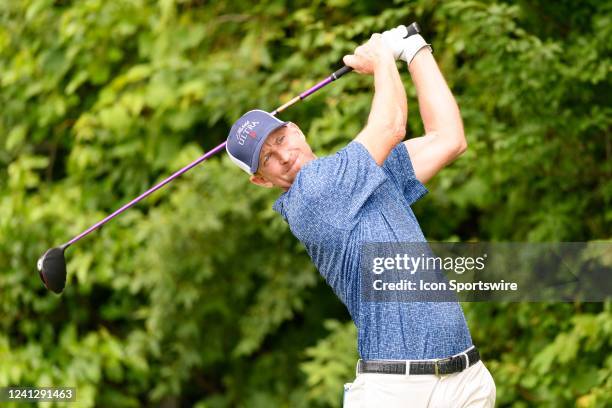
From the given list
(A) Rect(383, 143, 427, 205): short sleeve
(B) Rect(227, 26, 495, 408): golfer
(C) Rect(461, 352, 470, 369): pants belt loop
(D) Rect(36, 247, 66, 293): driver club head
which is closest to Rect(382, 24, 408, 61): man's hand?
(B) Rect(227, 26, 495, 408): golfer

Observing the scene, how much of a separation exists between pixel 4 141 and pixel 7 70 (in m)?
0.42

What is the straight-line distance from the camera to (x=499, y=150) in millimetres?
4484

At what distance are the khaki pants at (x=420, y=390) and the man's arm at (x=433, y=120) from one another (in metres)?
0.58

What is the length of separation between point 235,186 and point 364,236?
2.51m

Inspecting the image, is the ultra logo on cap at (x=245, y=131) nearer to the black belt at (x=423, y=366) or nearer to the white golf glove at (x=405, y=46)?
the white golf glove at (x=405, y=46)

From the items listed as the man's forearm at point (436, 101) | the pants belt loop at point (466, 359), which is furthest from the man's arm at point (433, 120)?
the pants belt loop at point (466, 359)

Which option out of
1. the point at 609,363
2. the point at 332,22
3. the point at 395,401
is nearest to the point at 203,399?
the point at 332,22

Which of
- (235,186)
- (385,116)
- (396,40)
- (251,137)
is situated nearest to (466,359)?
Answer: (385,116)

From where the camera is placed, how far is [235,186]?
16.5ft

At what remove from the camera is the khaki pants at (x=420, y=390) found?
2.56m

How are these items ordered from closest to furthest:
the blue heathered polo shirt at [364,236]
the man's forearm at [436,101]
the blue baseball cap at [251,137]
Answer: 1. the blue heathered polo shirt at [364,236]
2. the blue baseball cap at [251,137]
3. the man's forearm at [436,101]

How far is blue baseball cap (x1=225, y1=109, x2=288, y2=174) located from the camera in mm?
2727

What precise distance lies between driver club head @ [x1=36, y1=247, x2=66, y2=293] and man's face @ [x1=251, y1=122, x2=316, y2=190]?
1103 millimetres

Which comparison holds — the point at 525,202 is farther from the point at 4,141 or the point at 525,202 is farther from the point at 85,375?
the point at 4,141
